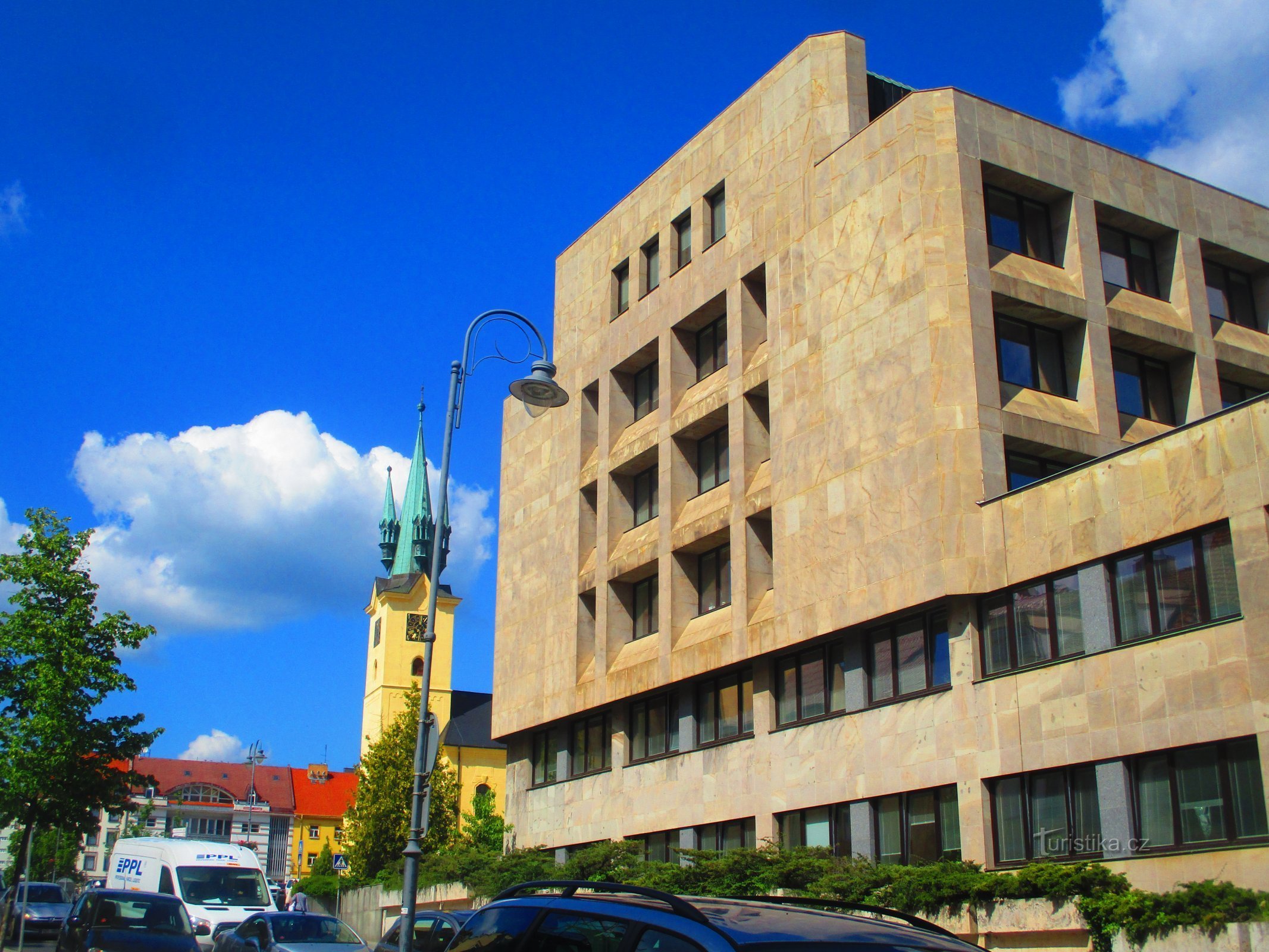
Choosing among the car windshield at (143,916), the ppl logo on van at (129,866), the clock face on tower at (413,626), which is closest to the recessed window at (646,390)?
the ppl logo on van at (129,866)

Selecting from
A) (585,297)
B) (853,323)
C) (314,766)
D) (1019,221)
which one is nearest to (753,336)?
(853,323)

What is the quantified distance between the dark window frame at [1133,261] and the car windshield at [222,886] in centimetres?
2308

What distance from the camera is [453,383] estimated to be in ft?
71.2

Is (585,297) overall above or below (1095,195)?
above

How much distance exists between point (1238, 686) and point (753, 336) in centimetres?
1561

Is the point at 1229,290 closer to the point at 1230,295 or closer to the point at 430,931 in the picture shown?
the point at 1230,295

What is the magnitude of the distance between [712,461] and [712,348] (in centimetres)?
314

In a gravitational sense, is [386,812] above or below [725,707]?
below

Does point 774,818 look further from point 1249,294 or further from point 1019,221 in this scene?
point 1249,294

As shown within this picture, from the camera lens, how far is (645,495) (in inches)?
1430

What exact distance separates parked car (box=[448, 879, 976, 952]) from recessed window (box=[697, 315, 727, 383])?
87.5ft

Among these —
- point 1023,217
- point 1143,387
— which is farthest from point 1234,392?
point 1023,217

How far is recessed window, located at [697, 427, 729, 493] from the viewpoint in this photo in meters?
32.8

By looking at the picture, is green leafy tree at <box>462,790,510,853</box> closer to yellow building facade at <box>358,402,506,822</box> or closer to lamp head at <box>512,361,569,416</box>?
lamp head at <box>512,361,569,416</box>
